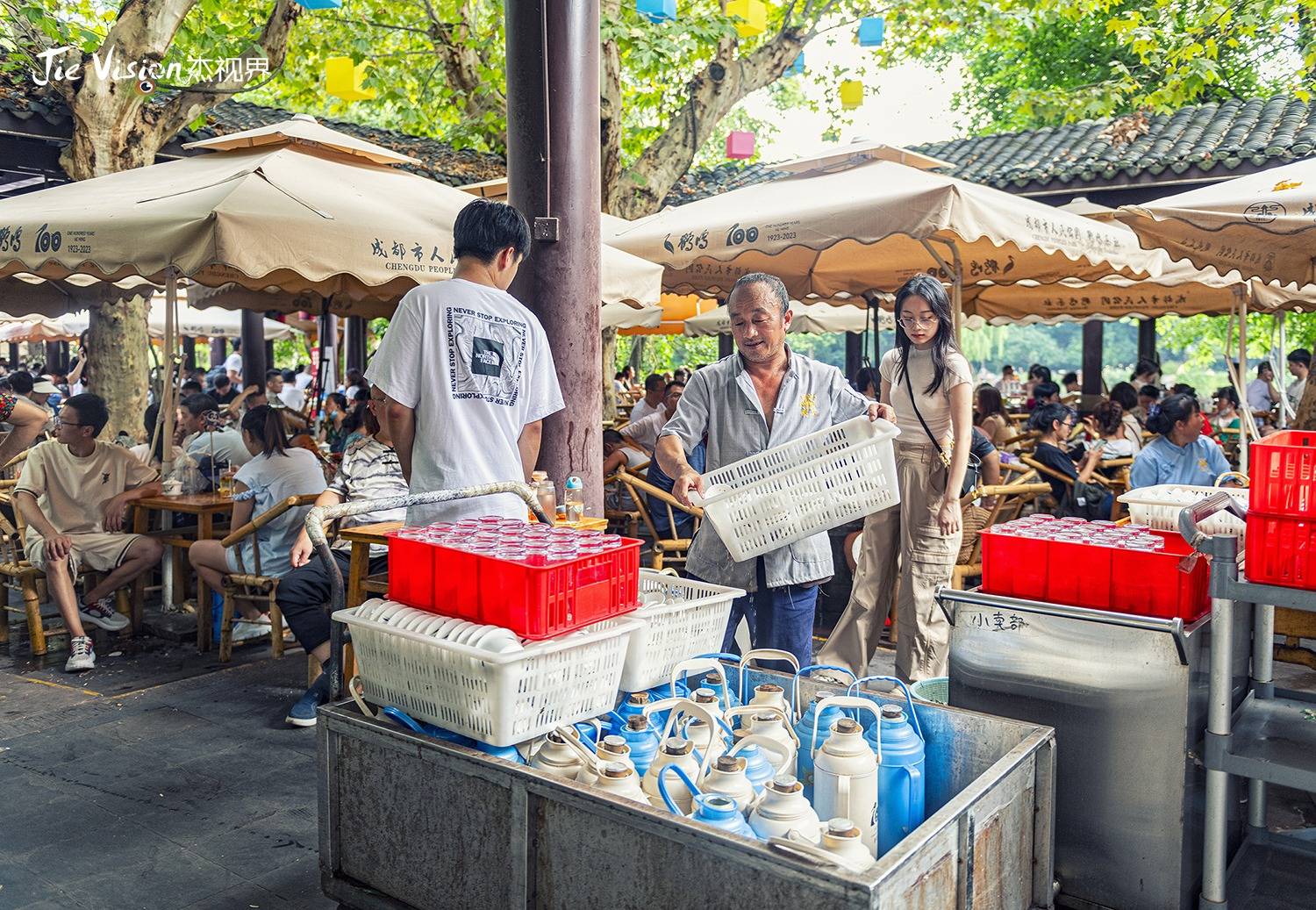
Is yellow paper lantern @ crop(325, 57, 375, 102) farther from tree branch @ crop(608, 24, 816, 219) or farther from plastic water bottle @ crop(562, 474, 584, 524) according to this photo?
plastic water bottle @ crop(562, 474, 584, 524)

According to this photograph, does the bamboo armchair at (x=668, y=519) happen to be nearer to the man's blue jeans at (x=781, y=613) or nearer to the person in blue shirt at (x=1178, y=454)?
the man's blue jeans at (x=781, y=613)

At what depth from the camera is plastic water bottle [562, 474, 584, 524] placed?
4600 millimetres

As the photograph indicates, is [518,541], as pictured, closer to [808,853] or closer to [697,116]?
[808,853]

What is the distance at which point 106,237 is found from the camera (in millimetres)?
5250

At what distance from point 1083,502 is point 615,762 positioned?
6.04m

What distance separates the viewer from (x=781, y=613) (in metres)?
3.87

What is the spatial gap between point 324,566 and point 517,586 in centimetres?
270

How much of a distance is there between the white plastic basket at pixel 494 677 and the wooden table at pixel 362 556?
2.16 meters

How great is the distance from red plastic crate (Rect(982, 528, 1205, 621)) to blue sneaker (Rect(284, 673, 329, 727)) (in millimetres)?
3036

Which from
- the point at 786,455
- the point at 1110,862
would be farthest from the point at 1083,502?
the point at 1110,862

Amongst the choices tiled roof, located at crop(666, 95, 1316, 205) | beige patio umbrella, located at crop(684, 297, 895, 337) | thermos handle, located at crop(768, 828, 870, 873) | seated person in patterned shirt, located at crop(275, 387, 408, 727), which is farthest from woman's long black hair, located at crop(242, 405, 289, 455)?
beige patio umbrella, located at crop(684, 297, 895, 337)

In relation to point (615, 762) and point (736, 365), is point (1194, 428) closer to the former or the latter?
point (736, 365)

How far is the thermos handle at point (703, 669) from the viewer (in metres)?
2.82

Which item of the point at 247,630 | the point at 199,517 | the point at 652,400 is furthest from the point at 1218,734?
the point at 652,400
